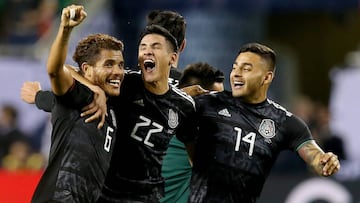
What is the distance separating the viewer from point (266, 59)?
9234 millimetres

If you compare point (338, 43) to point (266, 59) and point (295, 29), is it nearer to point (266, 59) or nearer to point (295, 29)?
point (295, 29)

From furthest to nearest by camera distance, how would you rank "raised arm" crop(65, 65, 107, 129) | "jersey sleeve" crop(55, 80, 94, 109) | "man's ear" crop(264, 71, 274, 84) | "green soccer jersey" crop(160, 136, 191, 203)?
"green soccer jersey" crop(160, 136, 191, 203) → "man's ear" crop(264, 71, 274, 84) → "raised arm" crop(65, 65, 107, 129) → "jersey sleeve" crop(55, 80, 94, 109)

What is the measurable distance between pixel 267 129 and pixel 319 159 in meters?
0.46

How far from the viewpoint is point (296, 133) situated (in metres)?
9.20

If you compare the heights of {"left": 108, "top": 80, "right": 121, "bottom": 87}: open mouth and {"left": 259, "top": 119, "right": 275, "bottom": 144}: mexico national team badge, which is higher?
{"left": 108, "top": 80, "right": 121, "bottom": 87}: open mouth

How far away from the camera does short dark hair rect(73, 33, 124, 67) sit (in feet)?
27.9

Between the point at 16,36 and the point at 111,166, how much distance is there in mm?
8906

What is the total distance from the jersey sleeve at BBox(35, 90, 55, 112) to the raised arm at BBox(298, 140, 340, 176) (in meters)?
1.84

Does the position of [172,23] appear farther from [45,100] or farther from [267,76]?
[45,100]

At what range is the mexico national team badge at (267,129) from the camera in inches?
361

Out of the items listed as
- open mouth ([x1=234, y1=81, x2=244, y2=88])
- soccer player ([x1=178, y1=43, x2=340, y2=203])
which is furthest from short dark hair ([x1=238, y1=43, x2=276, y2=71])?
open mouth ([x1=234, y1=81, x2=244, y2=88])

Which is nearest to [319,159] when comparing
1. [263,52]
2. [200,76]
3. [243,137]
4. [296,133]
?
[296,133]

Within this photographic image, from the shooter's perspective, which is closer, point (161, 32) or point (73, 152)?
point (73, 152)

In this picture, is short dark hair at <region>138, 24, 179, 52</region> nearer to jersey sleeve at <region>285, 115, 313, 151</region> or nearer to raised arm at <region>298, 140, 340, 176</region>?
jersey sleeve at <region>285, 115, 313, 151</region>
